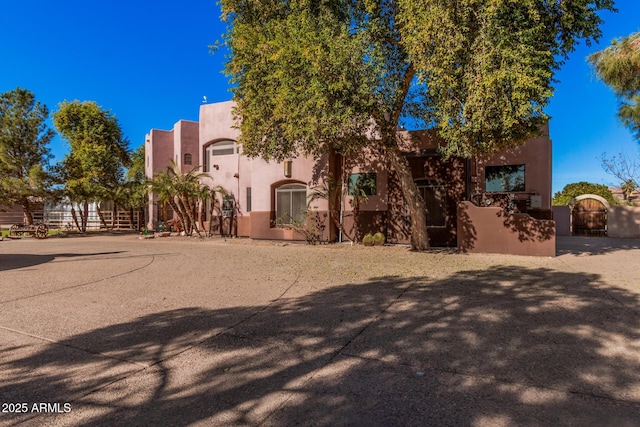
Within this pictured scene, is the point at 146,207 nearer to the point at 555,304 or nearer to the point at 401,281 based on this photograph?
Answer: the point at 401,281

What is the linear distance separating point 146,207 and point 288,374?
25.5 m

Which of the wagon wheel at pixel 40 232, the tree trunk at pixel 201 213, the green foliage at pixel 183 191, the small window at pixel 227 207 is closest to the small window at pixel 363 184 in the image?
the small window at pixel 227 207

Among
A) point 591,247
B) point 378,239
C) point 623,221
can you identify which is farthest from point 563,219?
point 378,239

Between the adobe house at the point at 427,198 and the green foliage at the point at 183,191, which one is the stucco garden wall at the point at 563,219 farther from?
the green foliage at the point at 183,191

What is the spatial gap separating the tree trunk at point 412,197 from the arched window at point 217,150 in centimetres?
1126

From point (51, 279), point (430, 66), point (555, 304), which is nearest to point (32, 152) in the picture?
point (51, 279)

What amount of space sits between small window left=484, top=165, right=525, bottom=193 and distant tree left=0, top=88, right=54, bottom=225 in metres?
24.7

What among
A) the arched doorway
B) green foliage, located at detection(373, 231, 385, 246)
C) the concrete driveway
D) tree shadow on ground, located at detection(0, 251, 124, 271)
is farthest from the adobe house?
the arched doorway

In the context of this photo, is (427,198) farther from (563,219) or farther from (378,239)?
(563,219)

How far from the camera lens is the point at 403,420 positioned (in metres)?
2.50

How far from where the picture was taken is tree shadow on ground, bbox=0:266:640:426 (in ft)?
8.58

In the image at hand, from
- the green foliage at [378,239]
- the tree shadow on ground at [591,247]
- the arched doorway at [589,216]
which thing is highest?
the arched doorway at [589,216]

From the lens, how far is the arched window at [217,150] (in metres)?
20.7

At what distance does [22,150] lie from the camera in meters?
22.1
